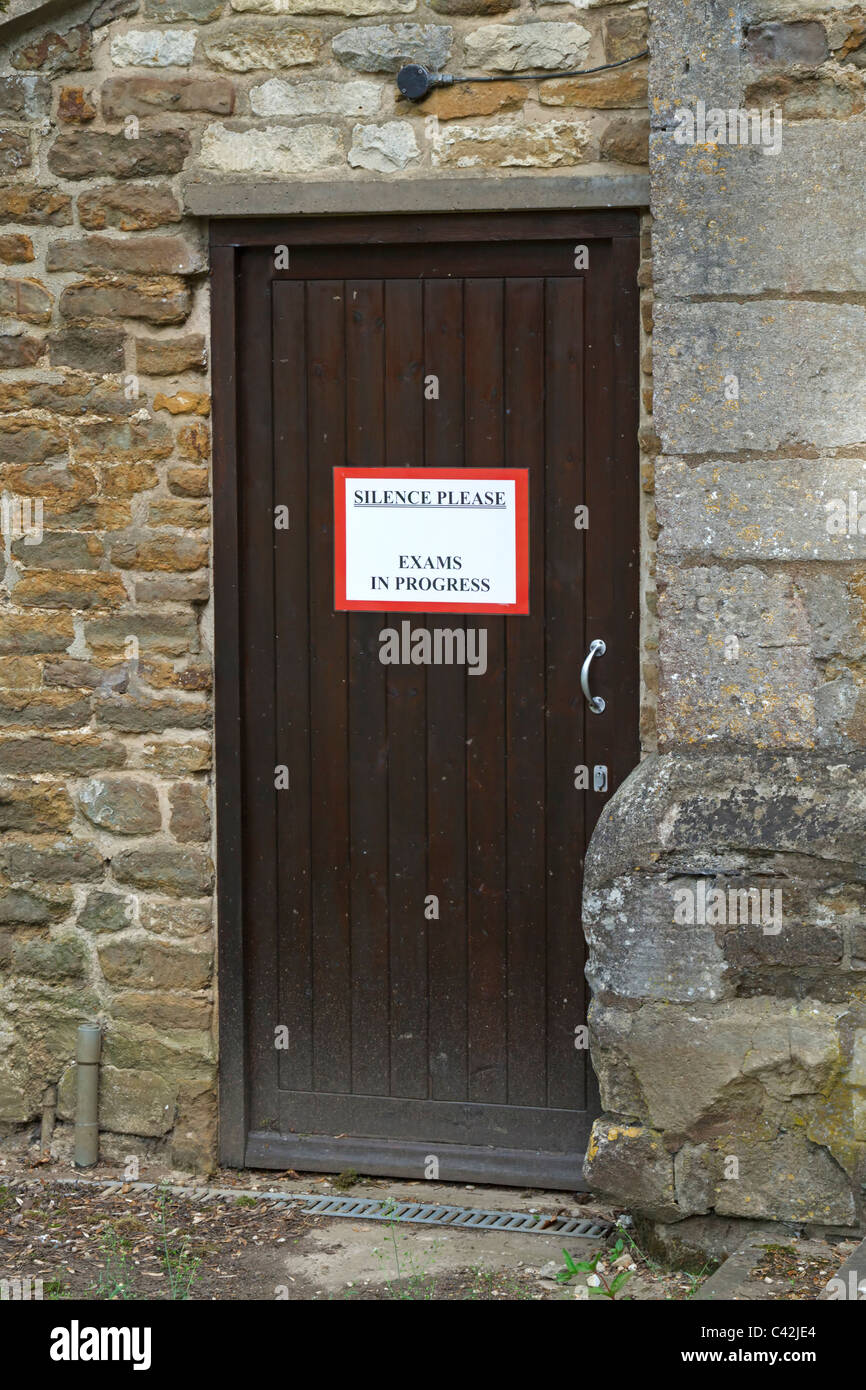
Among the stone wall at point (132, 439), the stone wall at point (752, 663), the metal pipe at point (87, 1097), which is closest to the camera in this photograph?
the stone wall at point (752, 663)

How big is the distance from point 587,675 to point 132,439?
4.97ft

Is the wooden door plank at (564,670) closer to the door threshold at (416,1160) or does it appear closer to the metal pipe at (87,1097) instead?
the door threshold at (416,1160)

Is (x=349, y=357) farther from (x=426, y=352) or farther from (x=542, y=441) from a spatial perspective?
(x=542, y=441)

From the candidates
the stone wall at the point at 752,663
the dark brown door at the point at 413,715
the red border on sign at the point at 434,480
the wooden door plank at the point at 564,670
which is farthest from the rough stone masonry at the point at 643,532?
the red border on sign at the point at 434,480

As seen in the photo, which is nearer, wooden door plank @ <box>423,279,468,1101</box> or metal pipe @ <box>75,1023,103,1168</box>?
wooden door plank @ <box>423,279,468,1101</box>

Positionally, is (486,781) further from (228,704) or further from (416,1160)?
(416,1160)

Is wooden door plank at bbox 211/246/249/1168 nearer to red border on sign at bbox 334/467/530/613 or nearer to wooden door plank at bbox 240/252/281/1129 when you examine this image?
wooden door plank at bbox 240/252/281/1129

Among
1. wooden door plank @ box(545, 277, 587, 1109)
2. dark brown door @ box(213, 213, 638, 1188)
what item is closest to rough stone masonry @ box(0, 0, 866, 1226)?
dark brown door @ box(213, 213, 638, 1188)

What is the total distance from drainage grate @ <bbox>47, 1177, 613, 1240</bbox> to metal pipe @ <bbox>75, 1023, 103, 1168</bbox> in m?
0.08

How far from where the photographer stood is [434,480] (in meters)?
4.68

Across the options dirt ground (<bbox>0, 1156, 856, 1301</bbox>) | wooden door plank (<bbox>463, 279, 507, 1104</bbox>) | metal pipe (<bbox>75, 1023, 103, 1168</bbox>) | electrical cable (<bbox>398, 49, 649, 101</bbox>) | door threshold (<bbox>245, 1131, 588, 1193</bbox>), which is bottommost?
dirt ground (<bbox>0, 1156, 856, 1301</bbox>)

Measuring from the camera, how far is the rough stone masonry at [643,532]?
3.88m

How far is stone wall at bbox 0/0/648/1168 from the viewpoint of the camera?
14.8 feet

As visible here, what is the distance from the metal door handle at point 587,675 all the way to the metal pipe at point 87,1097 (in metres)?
1.81
